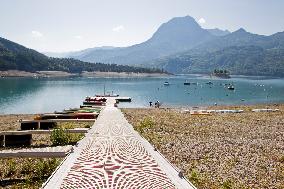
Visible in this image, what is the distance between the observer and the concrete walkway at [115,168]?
16609 millimetres

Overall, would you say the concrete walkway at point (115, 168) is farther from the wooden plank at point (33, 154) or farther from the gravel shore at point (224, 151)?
the gravel shore at point (224, 151)

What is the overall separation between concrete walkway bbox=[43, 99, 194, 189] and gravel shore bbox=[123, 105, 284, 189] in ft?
5.64

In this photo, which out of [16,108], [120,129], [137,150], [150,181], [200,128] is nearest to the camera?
[150,181]

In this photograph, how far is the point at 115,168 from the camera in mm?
19359

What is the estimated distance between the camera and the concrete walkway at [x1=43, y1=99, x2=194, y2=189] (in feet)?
54.5

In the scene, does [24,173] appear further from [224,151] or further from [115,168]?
[224,151]

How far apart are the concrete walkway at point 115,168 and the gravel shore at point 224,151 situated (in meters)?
1.72

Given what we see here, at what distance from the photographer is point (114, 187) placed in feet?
52.6

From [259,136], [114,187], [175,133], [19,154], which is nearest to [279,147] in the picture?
[259,136]

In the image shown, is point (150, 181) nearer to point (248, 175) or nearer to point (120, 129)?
point (248, 175)

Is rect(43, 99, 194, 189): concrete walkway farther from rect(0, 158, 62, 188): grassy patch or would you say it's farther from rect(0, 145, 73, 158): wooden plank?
rect(0, 158, 62, 188): grassy patch

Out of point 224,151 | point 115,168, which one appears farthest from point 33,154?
point 224,151

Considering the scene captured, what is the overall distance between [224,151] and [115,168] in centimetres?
1074

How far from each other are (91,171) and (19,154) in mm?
5331
